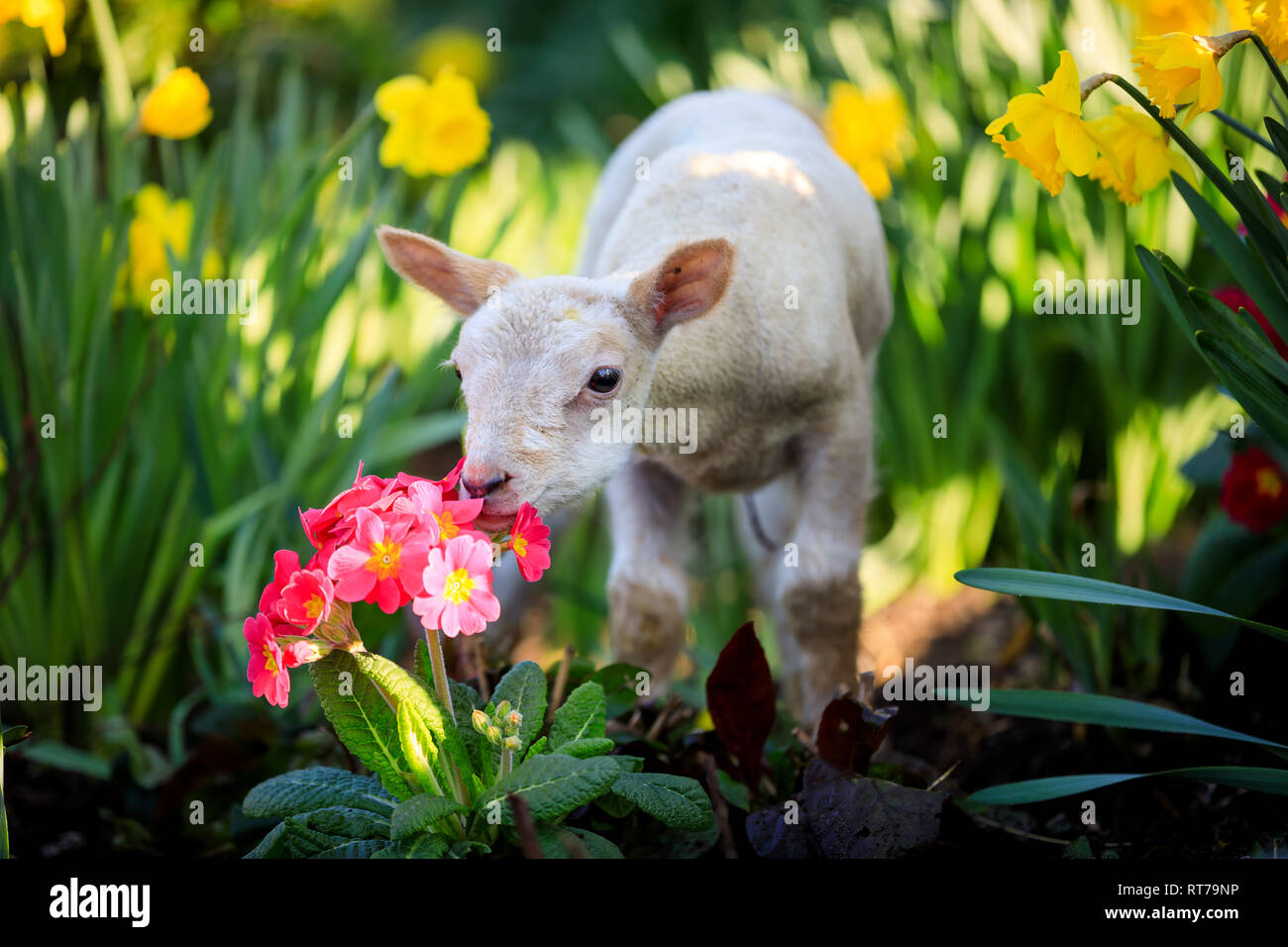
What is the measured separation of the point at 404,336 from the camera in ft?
13.5

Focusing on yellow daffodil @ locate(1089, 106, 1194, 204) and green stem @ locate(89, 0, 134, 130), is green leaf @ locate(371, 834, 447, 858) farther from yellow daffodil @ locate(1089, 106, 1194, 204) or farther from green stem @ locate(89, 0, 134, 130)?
green stem @ locate(89, 0, 134, 130)

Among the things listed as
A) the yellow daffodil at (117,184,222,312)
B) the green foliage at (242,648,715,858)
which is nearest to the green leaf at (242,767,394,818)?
the green foliage at (242,648,715,858)

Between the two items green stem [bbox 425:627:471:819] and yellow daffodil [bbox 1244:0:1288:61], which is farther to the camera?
yellow daffodil [bbox 1244:0:1288:61]

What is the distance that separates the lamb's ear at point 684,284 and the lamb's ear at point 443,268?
0.27 m

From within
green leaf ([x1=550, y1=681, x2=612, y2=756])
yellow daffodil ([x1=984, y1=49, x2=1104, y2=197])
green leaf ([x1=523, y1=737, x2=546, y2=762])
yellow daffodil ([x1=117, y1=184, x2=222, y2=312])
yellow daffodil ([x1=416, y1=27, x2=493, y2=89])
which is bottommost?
green leaf ([x1=523, y1=737, x2=546, y2=762])

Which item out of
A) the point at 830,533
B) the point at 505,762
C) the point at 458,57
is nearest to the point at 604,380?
the point at 505,762

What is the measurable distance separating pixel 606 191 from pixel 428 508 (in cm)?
158

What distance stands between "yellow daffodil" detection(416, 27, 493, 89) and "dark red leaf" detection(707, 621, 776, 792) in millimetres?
6568

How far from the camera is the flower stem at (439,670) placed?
1.62 meters

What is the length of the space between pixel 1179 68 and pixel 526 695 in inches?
55.6

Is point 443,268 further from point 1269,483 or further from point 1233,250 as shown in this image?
point 1269,483

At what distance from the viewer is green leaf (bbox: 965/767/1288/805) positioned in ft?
5.70
